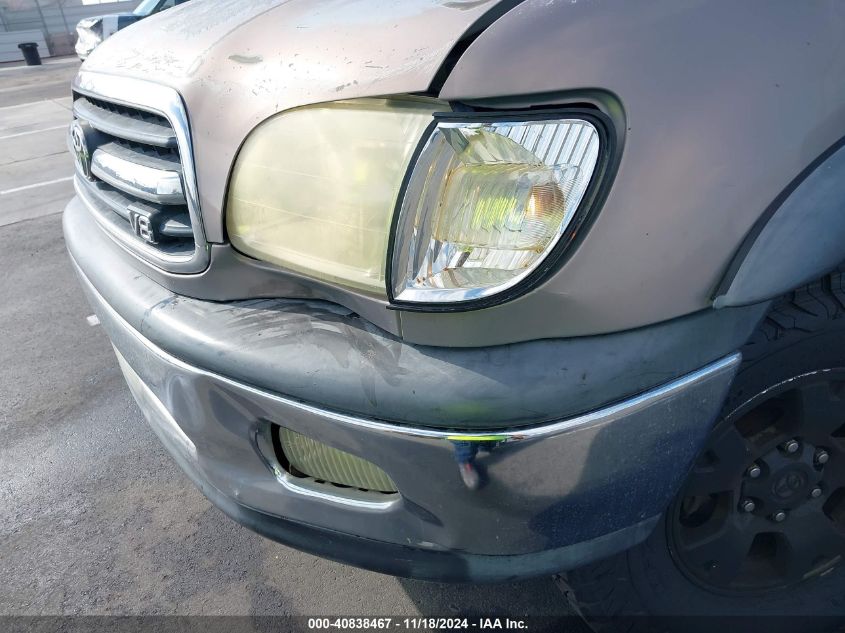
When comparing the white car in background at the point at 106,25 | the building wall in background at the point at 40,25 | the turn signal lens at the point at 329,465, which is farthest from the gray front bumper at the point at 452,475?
the building wall in background at the point at 40,25

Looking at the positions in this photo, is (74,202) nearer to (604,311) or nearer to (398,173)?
(398,173)

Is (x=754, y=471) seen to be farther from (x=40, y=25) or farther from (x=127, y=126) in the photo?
(x=40, y=25)

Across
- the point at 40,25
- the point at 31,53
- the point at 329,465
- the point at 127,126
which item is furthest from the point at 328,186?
the point at 40,25

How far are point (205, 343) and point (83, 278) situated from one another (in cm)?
86

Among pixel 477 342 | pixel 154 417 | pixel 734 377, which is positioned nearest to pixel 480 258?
pixel 477 342

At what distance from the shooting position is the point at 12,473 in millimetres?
2723

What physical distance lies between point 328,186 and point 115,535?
1.72 m

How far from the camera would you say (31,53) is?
21.3 meters

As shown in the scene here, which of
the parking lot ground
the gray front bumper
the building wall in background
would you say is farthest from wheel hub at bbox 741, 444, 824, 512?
the building wall in background

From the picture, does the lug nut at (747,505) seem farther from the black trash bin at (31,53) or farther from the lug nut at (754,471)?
the black trash bin at (31,53)

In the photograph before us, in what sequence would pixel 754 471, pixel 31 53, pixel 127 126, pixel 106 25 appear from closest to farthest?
pixel 754 471, pixel 127 126, pixel 106 25, pixel 31 53

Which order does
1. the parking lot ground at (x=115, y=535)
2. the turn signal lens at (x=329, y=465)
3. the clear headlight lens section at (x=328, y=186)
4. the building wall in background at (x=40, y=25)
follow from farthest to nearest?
the building wall in background at (x=40, y=25)
the parking lot ground at (x=115, y=535)
the turn signal lens at (x=329, y=465)
the clear headlight lens section at (x=328, y=186)

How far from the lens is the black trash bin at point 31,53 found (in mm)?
21144

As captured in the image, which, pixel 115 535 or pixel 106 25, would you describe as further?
pixel 106 25
